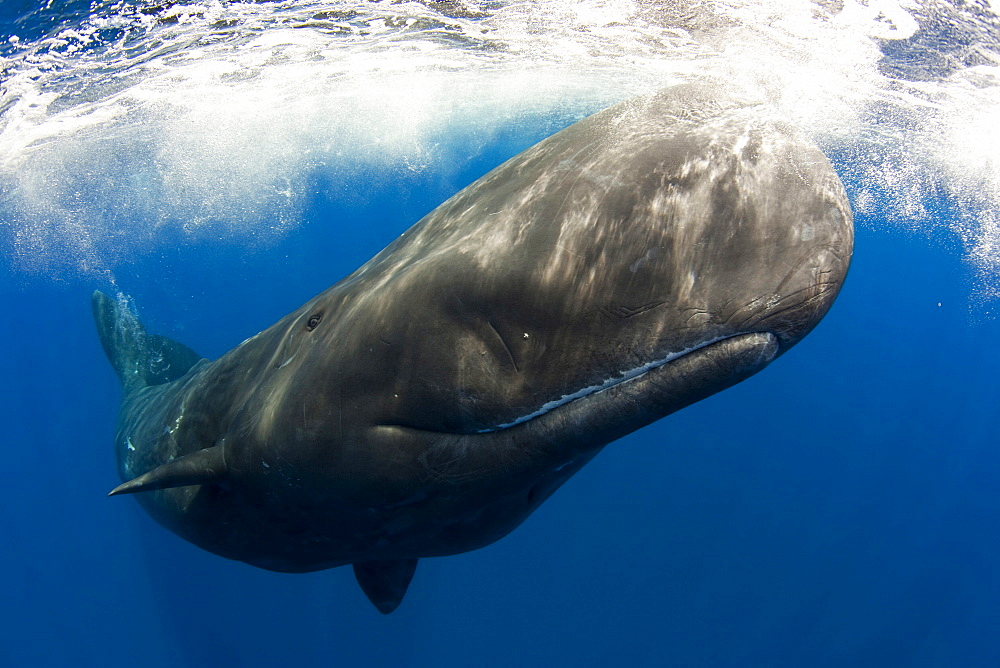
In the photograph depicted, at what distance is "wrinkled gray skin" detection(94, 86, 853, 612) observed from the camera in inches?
75.4

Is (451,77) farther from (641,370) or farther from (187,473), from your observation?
(641,370)

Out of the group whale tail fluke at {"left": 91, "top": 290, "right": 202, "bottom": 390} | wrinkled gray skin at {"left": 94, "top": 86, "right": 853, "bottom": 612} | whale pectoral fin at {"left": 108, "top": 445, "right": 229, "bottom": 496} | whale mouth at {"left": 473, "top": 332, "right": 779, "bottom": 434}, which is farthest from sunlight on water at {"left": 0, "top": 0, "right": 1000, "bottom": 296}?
whale tail fluke at {"left": 91, "top": 290, "right": 202, "bottom": 390}

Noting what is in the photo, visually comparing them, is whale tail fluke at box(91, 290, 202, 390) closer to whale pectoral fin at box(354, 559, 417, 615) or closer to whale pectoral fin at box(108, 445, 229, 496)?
whale pectoral fin at box(354, 559, 417, 615)

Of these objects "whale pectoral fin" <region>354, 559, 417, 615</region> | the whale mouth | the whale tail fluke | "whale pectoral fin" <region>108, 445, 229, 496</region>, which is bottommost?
"whale pectoral fin" <region>354, 559, 417, 615</region>

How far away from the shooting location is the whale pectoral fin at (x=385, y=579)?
18.5ft

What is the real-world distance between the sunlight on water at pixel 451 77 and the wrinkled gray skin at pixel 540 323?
70cm

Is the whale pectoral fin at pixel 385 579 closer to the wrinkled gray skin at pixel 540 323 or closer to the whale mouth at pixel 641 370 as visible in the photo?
the wrinkled gray skin at pixel 540 323

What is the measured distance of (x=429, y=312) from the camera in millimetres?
2547

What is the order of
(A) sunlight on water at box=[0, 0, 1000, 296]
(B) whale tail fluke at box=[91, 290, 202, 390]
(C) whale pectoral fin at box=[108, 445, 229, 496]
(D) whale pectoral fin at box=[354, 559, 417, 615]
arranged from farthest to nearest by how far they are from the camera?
(A) sunlight on water at box=[0, 0, 1000, 296], (B) whale tail fluke at box=[91, 290, 202, 390], (D) whale pectoral fin at box=[354, 559, 417, 615], (C) whale pectoral fin at box=[108, 445, 229, 496]

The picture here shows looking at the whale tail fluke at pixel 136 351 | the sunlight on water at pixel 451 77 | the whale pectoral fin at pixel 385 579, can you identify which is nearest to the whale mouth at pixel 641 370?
the sunlight on water at pixel 451 77

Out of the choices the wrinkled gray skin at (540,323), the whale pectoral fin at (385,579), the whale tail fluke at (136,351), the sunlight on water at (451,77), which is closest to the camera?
the wrinkled gray skin at (540,323)

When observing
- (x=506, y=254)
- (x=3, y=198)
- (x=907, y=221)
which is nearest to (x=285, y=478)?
(x=506, y=254)

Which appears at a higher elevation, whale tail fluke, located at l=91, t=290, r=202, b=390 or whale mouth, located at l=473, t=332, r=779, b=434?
whale mouth, located at l=473, t=332, r=779, b=434


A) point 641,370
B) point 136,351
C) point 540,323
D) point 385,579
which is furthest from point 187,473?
point 136,351
